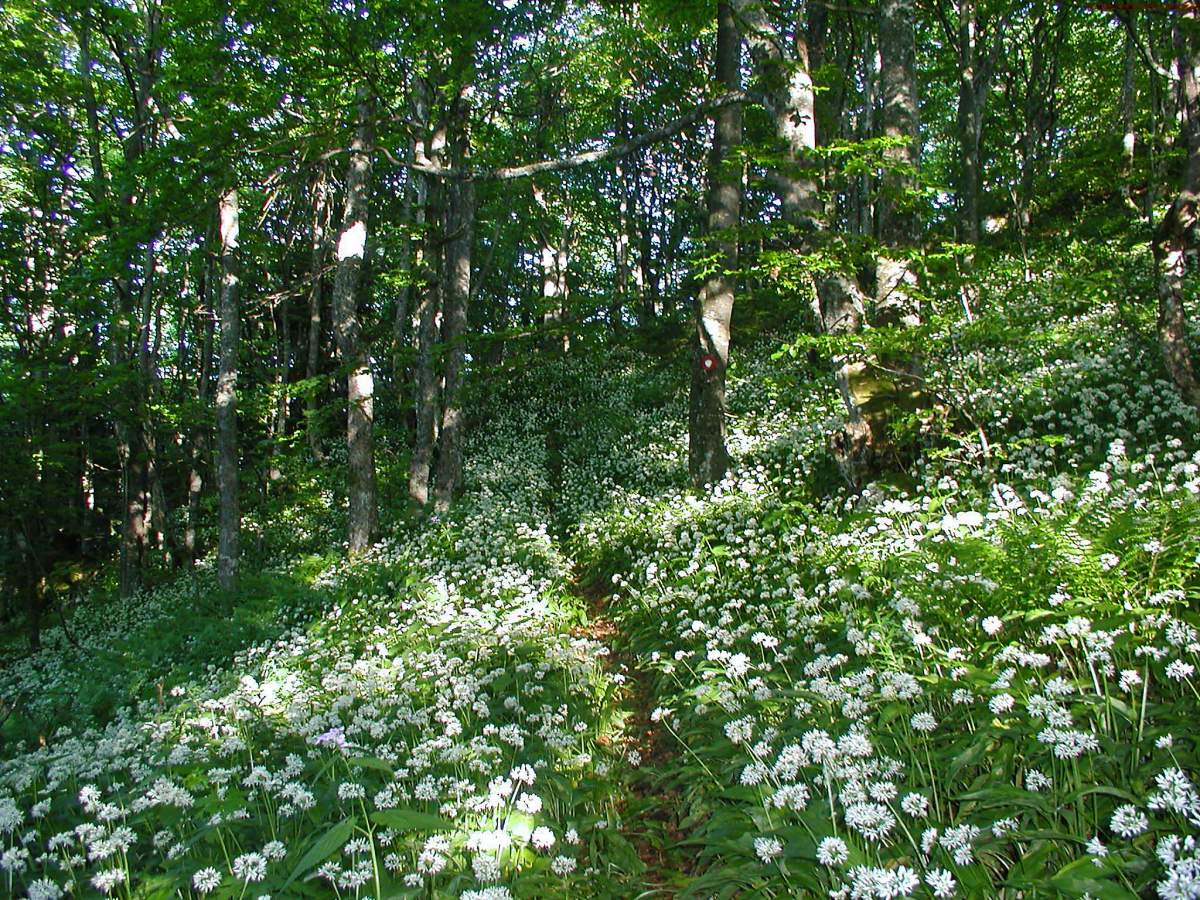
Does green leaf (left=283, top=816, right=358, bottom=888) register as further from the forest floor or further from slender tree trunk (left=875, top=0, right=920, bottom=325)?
slender tree trunk (left=875, top=0, right=920, bottom=325)

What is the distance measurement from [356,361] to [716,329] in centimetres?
679

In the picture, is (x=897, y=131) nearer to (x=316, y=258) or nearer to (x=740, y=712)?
(x=740, y=712)

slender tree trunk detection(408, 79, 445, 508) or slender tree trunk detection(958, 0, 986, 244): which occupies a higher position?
slender tree trunk detection(958, 0, 986, 244)

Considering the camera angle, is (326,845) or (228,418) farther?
(228,418)

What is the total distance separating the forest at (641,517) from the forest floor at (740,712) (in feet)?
0.12

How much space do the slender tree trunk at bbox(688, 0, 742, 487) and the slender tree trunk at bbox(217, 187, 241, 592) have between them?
361 inches

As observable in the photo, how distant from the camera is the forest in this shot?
311cm

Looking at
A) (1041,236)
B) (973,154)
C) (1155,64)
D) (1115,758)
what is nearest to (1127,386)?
(1155,64)

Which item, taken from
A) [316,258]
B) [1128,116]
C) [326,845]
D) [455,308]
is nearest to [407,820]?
[326,845]

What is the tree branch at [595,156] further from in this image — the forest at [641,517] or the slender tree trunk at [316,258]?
the slender tree trunk at [316,258]

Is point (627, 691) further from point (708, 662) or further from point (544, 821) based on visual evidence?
point (544, 821)

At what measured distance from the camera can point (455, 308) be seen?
15.2 metres

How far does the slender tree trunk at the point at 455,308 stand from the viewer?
48.2 feet

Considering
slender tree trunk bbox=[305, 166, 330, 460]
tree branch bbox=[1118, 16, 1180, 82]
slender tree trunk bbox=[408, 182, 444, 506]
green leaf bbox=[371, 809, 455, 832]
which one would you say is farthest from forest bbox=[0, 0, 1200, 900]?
slender tree trunk bbox=[305, 166, 330, 460]
